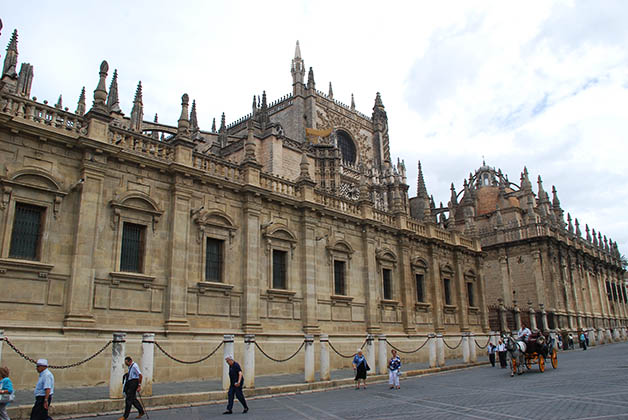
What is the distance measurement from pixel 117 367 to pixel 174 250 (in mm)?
5906

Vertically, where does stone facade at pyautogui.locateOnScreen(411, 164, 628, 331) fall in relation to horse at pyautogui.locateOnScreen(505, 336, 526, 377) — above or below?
above

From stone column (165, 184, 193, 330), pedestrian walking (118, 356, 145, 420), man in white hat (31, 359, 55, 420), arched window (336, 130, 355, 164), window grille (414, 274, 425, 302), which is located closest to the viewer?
man in white hat (31, 359, 55, 420)

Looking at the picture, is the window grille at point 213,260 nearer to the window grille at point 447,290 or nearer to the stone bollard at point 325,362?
the stone bollard at point 325,362

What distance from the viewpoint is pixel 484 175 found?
64.9 m

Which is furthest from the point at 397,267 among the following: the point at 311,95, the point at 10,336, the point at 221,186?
the point at 311,95

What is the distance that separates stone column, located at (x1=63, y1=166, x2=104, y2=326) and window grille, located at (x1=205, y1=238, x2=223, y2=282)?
356cm

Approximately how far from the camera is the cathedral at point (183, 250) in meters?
13.9

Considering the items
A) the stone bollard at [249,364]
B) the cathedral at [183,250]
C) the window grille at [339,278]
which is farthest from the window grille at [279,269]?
the stone bollard at [249,364]

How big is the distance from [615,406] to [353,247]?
14663 millimetres

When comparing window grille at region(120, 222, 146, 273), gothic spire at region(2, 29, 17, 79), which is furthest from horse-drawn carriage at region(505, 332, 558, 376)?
gothic spire at region(2, 29, 17, 79)

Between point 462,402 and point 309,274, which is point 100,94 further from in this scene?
point 462,402

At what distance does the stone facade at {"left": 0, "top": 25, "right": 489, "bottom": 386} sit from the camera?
13836 millimetres

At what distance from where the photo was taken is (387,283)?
2597 cm

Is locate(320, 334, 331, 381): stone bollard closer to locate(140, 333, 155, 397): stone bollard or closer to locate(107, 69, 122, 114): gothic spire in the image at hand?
locate(140, 333, 155, 397): stone bollard
